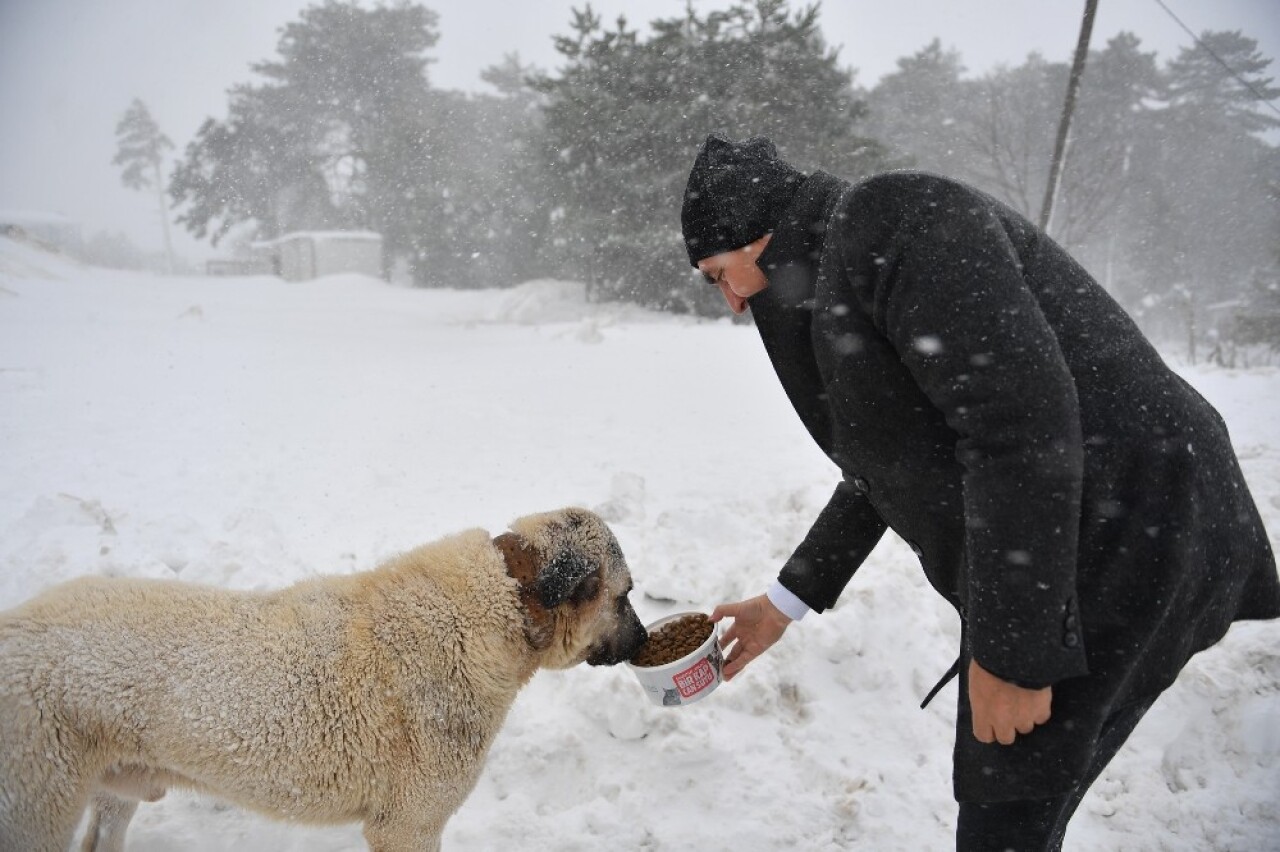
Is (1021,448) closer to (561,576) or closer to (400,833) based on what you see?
(561,576)

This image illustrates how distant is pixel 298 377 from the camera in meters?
10.5

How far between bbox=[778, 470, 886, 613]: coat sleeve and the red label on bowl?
0.42m

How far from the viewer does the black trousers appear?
5.94 feet

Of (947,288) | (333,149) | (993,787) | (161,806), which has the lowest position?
(161,806)

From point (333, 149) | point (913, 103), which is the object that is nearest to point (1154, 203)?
point (913, 103)

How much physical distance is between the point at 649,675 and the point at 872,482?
3.98 feet

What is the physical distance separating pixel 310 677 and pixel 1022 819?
214cm

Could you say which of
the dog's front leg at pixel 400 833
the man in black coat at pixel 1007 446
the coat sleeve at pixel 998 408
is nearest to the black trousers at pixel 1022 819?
the man in black coat at pixel 1007 446

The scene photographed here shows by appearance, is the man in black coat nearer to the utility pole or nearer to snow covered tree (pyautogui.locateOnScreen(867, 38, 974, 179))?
the utility pole

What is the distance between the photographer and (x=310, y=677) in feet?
8.05

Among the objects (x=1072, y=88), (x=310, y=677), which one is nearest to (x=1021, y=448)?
(x=310, y=677)

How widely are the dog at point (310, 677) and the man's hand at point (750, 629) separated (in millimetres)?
358

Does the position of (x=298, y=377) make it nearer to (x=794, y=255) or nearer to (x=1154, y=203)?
(x=794, y=255)

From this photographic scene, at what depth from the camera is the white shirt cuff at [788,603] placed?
2.71 m
